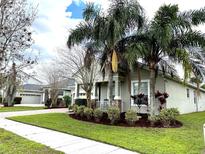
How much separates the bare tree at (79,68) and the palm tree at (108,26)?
3252 millimetres

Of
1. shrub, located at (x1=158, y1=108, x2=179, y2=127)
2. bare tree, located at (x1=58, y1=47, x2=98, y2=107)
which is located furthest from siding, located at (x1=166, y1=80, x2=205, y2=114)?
bare tree, located at (x1=58, y1=47, x2=98, y2=107)

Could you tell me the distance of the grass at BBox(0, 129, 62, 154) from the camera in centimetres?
675

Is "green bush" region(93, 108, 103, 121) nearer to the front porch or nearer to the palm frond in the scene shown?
the front porch

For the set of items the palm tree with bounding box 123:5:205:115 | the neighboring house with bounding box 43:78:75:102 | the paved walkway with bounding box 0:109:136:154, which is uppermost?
the palm tree with bounding box 123:5:205:115

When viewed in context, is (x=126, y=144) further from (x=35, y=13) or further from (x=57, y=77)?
(x=57, y=77)

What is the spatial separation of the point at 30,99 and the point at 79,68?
76.6 ft

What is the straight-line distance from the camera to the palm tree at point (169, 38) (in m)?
12.4

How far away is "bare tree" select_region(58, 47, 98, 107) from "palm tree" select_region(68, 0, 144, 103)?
3.25m

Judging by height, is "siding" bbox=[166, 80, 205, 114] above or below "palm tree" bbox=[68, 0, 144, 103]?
below

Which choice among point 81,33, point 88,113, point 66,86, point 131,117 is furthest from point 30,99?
point 131,117

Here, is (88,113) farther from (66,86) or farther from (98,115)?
(66,86)

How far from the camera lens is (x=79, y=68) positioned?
2161 centimetres

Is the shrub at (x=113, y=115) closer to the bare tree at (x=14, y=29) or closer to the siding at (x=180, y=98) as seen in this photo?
the siding at (x=180, y=98)

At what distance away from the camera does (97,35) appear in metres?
14.7
